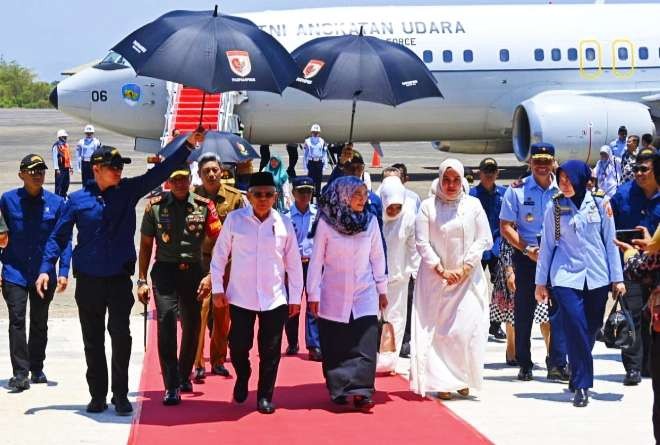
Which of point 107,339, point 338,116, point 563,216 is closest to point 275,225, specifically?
point 563,216

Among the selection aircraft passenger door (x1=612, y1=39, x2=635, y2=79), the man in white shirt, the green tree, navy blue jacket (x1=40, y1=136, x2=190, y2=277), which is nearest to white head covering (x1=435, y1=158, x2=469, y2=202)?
the man in white shirt

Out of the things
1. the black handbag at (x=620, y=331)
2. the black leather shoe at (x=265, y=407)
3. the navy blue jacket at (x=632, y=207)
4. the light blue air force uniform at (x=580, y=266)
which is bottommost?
the black leather shoe at (x=265, y=407)

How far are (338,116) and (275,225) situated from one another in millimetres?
18538

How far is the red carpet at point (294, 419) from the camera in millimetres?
9117

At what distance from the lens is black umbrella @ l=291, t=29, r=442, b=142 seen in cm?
1213

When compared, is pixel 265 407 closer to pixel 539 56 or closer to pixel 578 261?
pixel 578 261

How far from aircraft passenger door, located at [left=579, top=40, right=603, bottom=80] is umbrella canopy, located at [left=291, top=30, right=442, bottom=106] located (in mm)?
18073

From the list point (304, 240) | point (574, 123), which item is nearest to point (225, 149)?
point (304, 240)

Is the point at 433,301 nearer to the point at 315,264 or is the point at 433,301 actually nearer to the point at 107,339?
the point at 315,264

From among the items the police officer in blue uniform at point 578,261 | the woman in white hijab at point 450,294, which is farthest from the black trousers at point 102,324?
the police officer in blue uniform at point 578,261

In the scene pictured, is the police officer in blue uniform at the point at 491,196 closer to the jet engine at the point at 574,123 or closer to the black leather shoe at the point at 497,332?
the black leather shoe at the point at 497,332

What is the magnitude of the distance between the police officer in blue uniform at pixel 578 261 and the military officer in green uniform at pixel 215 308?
96.8 inches

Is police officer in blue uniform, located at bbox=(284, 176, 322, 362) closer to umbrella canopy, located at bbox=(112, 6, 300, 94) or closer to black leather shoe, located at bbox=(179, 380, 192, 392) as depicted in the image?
black leather shoe, located at bbox=(179, 380, 192, 392)

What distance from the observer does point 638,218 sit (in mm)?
11133
